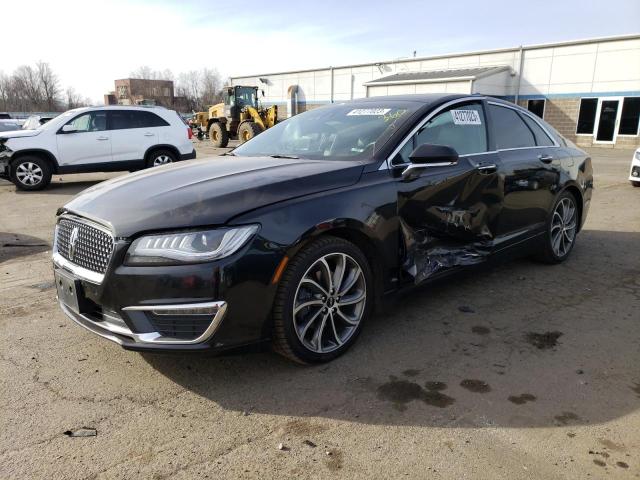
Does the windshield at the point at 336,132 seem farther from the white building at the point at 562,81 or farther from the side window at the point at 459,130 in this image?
the white building at the point at 562,81

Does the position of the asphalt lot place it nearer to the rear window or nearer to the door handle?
the door handle

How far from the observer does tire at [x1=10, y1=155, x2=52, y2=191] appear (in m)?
10.5

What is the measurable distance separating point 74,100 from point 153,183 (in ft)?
331

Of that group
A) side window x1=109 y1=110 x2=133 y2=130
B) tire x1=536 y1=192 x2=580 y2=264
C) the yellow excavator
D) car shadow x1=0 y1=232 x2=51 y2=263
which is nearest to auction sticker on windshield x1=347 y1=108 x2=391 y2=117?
tire x1=536 y1=192 x2=580 y2=264

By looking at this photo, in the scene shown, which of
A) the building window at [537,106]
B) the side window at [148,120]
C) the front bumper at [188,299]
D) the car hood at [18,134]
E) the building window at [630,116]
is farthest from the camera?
the building window at [537,106]

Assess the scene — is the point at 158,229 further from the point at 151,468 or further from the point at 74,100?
the point at 74,100

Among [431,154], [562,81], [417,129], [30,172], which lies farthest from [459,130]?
[562,81]

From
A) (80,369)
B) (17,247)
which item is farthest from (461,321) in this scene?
(17,247)

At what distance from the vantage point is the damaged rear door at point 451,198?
3445mm

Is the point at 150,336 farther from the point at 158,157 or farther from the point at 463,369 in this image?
the point at 158,157

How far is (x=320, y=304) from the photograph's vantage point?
301 cm

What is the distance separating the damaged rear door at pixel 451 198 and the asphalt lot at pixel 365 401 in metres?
0.48

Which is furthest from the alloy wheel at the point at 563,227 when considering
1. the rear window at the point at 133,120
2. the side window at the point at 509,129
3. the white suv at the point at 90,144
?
the rear window at the point at 133,120

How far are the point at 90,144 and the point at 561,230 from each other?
9696 millimetres
